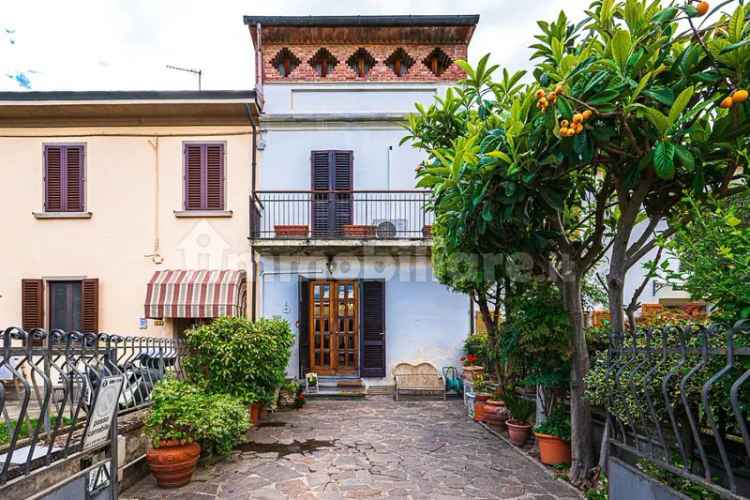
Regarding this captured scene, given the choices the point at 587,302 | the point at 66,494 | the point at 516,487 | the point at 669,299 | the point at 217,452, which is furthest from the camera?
the point at 669,299

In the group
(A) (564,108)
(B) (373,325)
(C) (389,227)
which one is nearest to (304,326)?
(B) (373,325)

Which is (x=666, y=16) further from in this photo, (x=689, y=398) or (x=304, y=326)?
(x=304, y=326)

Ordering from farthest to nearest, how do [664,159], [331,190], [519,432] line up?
[331,190]
[519,432]
[664,159]

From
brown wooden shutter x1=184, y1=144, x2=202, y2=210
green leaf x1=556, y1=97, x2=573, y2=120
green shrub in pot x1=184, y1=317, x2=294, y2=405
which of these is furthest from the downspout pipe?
green leaf x1=556, y1=97, x2=573, y2=120

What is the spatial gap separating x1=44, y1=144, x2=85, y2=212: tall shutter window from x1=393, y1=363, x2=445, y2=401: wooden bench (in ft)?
28.8

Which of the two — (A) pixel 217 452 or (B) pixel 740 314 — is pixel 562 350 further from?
(A) pixel 217 452

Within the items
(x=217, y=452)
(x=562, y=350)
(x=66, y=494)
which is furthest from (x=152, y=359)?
(x=562, y=350)

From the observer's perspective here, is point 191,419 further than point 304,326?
No

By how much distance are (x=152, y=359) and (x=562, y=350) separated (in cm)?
525

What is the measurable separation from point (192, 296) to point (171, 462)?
5508 mm

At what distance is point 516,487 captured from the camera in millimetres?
4926

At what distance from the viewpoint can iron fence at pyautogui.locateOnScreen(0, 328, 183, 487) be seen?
254 cm

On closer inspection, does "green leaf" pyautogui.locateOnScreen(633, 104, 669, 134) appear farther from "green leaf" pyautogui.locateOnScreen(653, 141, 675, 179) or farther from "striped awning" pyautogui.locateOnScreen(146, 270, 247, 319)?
"striped awning" pyautogui.locateOnScreen(146, 270, 247, 319)

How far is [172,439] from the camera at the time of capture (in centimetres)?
476
